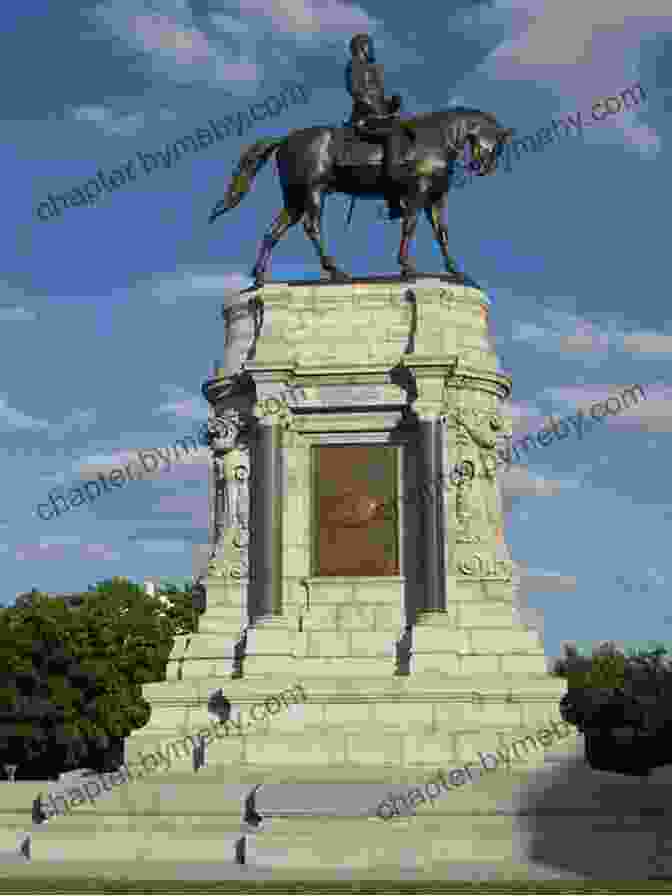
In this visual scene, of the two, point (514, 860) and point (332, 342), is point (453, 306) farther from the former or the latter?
point (514, 860)

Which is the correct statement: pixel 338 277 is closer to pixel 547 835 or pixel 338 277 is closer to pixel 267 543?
pixel 267 543

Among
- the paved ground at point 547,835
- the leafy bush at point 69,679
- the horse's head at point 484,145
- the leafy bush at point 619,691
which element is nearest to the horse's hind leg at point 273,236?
the horse's head at point 484,145

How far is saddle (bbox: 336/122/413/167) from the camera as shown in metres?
30.8

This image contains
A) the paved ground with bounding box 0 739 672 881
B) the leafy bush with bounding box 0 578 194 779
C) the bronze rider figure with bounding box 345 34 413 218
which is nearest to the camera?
the paved ground with bounding box 0 739 672 881

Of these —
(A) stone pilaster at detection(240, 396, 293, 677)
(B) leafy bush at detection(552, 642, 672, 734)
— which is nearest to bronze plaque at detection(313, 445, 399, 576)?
(A) stone pilaster at detection(240, 396, 293, 677)

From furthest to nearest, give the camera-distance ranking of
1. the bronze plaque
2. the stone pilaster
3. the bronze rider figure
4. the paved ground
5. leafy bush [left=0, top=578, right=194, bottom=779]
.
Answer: leafy bush [left=0, top=578, right=194, bottom=779] < the bronze rider figure < the bronze plaque < the stone pilaster < the paved ground

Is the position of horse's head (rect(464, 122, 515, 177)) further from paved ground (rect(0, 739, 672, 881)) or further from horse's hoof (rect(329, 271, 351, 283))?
paved ground (rect(0, 739, 672, 881))

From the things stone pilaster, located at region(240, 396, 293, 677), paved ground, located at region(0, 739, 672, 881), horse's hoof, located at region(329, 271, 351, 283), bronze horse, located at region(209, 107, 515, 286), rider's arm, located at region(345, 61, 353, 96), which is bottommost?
paved ground, located at region(0, 739, 672, 881)

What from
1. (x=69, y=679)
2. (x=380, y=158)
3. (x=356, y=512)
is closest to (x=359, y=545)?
(x=356, y=512)

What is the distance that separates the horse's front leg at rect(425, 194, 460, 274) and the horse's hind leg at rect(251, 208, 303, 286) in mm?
2956

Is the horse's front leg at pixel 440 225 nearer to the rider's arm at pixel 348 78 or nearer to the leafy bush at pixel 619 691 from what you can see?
the rider's arm at pixel 348 78

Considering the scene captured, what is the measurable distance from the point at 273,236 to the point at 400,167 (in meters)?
3.27

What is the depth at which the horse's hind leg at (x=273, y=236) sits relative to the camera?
31125 millimetres

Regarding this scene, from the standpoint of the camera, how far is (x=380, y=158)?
30.8 m
